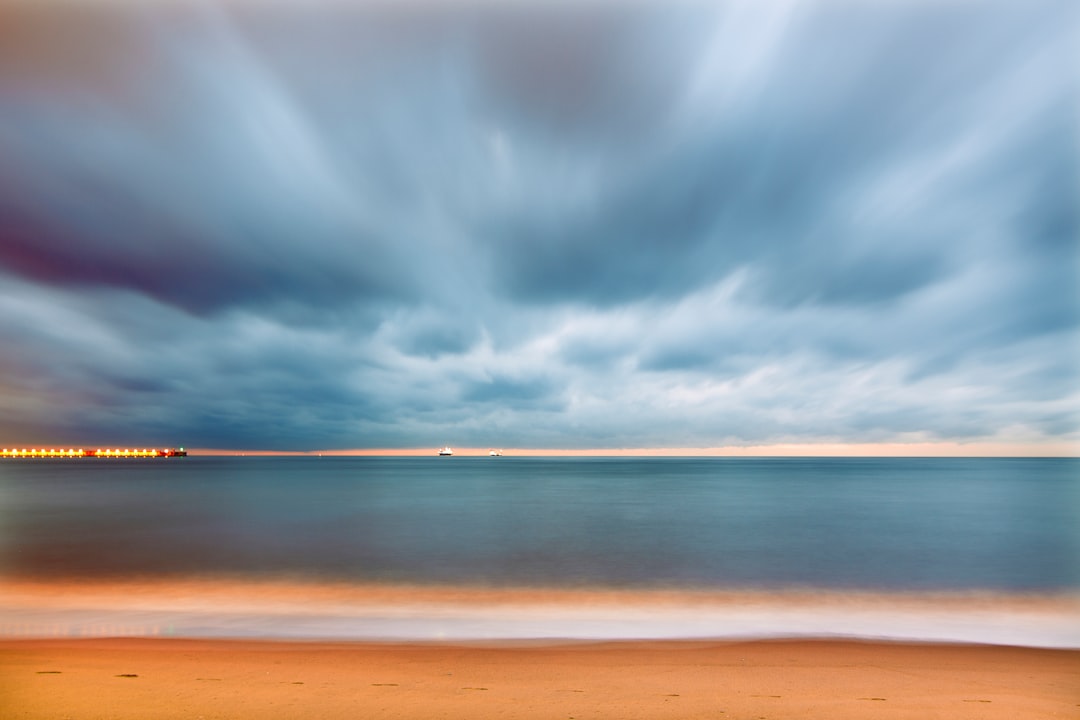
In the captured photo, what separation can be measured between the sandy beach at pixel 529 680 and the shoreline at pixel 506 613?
110 centimetres

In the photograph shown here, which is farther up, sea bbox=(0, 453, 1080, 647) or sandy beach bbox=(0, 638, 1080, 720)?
sandy beach bbox=(0, 638, 1080, 720)

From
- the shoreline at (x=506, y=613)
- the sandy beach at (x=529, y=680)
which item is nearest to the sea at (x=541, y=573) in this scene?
the shoreline at (x=506, y=613)

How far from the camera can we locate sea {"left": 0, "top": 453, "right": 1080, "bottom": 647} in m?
12.7

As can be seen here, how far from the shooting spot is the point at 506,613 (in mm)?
13914

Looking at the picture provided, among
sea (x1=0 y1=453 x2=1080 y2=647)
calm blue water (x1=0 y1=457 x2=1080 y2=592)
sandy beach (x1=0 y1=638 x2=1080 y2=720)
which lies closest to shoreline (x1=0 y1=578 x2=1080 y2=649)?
sea (x1=0 y1=453 x2=1080 y2=647)

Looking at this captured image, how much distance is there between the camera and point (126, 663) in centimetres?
880

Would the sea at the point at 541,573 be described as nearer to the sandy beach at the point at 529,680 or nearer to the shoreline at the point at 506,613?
the shoreline at the point at 506,613

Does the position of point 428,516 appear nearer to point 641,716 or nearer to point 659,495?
point 659,495

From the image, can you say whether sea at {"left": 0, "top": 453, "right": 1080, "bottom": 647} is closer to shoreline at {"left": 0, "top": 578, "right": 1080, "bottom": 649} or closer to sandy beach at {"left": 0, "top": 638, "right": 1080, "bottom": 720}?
shoreline at {"left": 0, "top": 578, "right": 1080, "bottom": 649}

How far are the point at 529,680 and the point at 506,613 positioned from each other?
610 centimetres

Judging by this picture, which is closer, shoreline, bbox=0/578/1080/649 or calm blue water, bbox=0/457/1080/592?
shoreline, bbox=0/578/1080/649

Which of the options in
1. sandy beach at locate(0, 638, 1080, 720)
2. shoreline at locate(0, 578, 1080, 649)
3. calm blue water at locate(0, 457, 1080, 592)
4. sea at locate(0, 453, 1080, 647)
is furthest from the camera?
calm blue water at locate(0, 457, 1080, 592)

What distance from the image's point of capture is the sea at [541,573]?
12727 millimetres

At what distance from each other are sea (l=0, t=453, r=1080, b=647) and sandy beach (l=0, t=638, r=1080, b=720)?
1587 mm
